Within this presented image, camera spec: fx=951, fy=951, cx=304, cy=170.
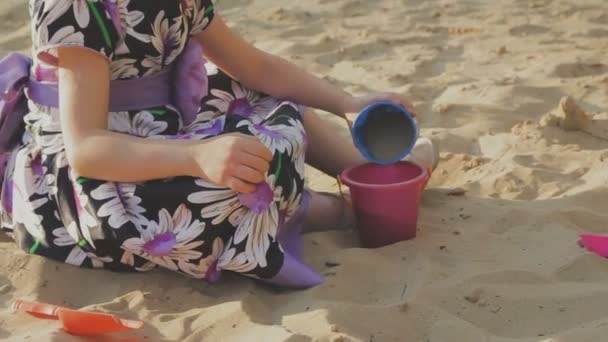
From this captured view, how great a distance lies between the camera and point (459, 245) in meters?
2.12

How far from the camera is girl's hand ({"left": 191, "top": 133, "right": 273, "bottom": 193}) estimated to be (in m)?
1.75

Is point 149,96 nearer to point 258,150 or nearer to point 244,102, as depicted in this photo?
point 244,102

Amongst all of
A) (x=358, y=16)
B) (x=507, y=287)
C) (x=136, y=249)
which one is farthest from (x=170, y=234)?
(x=358, y=16)

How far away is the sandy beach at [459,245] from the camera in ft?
5.79

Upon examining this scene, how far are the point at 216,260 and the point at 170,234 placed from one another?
11 cm

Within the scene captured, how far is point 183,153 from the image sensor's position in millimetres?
1800

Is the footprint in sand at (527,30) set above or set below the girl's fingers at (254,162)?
below

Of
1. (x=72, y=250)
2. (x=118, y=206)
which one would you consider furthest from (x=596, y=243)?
(x=72, y=250)

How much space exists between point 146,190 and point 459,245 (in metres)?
0.71

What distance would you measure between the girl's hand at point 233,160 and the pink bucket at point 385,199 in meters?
0.33

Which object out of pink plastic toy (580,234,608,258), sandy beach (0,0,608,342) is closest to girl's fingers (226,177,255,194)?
sandy beach (0,0,608,342)

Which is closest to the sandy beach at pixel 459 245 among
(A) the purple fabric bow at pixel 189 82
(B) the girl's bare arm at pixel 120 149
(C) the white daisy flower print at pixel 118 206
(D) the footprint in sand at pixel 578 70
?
(D) the footprint in sand at pixel 578 70

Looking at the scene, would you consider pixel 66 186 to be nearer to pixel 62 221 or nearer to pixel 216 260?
pixel 62 221

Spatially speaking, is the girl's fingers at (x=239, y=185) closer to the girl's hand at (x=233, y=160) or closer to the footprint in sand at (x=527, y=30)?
the girl's hand at (x=233, y=160)
